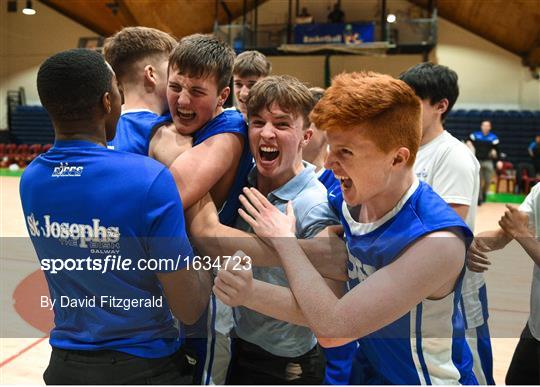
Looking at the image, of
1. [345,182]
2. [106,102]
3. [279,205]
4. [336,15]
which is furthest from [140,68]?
[336,15]

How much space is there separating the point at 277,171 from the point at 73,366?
0.94 metres

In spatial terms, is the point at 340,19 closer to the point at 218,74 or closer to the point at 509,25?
the point at 509,25

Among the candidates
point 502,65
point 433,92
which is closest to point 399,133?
point 433,92

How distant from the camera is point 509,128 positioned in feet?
51.7

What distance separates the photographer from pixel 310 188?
176cm

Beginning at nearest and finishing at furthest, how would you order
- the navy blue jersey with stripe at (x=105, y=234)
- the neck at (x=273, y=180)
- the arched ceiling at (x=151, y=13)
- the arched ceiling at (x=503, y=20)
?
1. the navy blue jersey with stripe at (x=105, y=234)
2. the neck at (x=273, y=180)
3. the arched ceiling at (x=503, y=20)
4. the arched ceiling at (x=151, y=13)

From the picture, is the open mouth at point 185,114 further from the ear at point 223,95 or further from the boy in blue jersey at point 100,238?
the boy in blue jersey at point 100,238

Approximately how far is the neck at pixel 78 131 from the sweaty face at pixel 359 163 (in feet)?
2.36

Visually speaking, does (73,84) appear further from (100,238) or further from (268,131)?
(268,131)

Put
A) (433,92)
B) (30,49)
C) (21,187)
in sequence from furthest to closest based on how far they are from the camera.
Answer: (30,49), (433,92), (21,187)

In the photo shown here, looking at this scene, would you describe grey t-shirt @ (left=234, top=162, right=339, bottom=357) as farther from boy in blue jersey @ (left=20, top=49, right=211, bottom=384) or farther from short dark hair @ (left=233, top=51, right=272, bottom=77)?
short dark hair @ (left=233, top=51, right=272, bottom=77)

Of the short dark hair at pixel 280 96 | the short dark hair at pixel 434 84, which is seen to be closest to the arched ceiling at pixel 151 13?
the short dark hair at pixel 434 84

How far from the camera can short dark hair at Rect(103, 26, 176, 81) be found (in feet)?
6.52

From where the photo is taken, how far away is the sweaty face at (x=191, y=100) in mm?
1756
